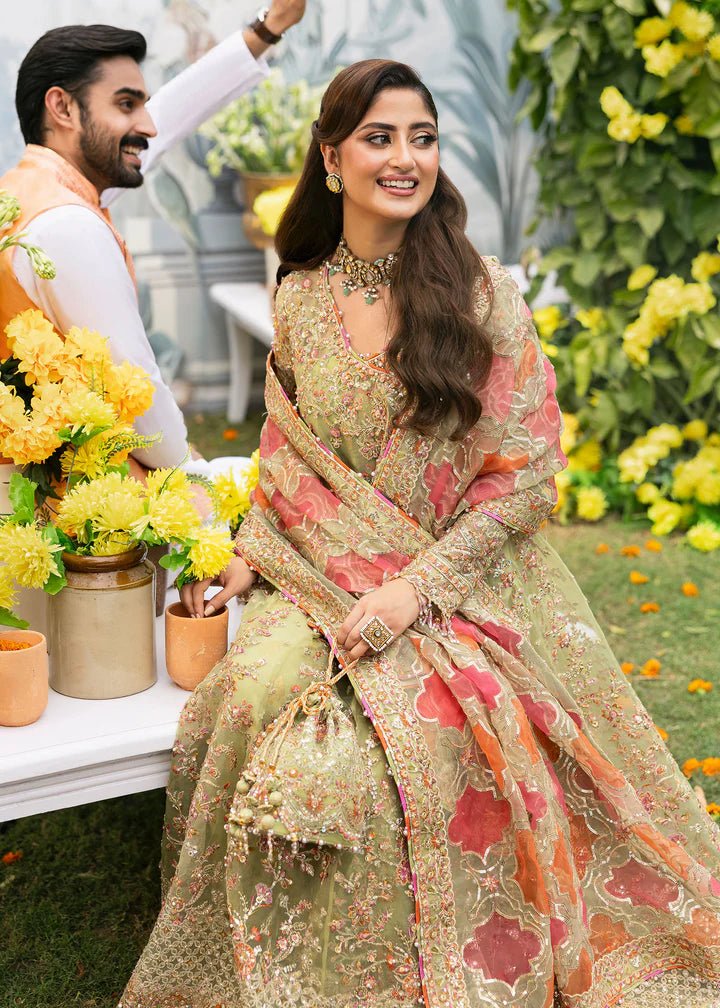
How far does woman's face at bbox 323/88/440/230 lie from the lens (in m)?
2.32

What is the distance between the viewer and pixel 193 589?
2402mm

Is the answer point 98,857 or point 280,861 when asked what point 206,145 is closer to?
point 98,857

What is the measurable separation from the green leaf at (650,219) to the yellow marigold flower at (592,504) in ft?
3.27

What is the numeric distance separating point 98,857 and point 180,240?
358 centimetres

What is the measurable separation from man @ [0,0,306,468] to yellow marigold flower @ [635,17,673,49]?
2199mm

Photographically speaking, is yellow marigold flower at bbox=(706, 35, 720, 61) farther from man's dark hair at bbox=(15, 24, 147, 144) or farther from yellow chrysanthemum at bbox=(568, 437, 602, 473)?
man's dark hair at bbox=(15, 24, 147, 144)

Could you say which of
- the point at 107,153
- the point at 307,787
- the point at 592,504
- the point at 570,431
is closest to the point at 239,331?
the point at 570,431

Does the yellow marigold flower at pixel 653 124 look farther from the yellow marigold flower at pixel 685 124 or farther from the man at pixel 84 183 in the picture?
the man at pixel 84 183

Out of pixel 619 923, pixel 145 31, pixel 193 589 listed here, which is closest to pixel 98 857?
pixel 193 589

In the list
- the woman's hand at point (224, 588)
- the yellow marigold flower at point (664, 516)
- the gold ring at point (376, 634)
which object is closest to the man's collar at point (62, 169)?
the woman's hand at point (224, 588)

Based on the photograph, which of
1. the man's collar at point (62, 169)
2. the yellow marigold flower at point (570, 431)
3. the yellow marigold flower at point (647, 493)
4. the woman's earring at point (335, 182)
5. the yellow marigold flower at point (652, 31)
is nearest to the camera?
the woman's earring at point (335, 182)

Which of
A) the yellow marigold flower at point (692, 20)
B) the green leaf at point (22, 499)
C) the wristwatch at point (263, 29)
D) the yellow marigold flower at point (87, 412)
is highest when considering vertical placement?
the wristwatch at point (263, 29)

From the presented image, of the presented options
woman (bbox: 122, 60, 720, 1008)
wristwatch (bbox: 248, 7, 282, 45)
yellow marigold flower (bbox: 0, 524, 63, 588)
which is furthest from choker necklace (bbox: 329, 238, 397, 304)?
wristwatch (bbox: 248, 7, 282, 45)

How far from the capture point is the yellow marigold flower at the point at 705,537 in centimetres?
448
